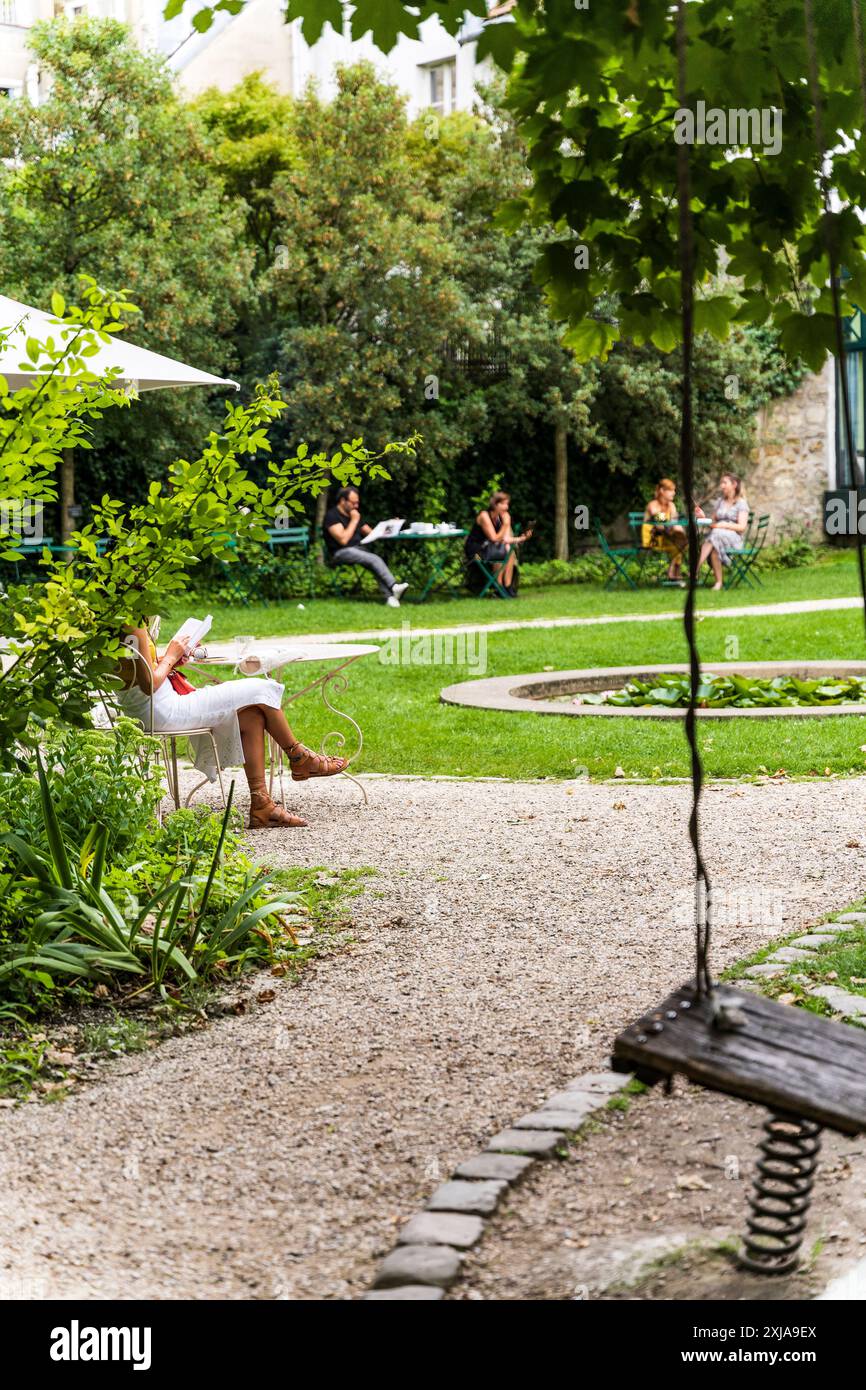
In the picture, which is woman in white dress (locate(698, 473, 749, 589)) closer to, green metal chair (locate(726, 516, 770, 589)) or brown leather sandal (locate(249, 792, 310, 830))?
green metal chair (locate(726, 516, 770, 589))

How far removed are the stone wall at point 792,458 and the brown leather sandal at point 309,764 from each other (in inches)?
799

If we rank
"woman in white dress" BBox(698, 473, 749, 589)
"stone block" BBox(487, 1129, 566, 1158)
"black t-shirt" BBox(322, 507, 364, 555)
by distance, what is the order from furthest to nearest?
"woman in white dress" BBox(698, 473, 749, 589) → "black t-shirt" BBox(322, 507, 364, 555) → "stone block" BBox(487, 1129, 566, 1158)

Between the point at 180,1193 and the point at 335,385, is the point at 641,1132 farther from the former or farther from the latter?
the point at 335,385

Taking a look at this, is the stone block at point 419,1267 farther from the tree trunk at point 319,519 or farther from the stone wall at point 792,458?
the stone wall at point 792,458

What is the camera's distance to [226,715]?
23.7 ft

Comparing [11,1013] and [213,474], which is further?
[213,474]

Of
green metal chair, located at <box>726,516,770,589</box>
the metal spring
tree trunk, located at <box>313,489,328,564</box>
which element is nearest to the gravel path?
the metal spring

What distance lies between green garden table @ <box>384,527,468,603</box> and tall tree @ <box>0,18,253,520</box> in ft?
11.3

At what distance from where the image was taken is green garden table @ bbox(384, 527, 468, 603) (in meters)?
20.2

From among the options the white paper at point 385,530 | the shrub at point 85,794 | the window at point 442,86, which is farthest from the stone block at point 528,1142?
the window at point 442,86

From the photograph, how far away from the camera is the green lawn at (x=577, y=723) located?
8.98 metres

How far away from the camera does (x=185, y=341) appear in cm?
2083
